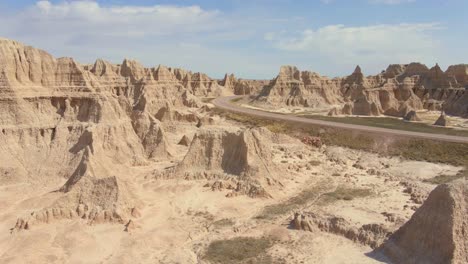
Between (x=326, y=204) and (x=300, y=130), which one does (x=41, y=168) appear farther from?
(x=300, y=130)

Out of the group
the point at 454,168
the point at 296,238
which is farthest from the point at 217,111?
the point at 296,238

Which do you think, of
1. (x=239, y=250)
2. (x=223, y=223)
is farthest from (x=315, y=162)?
(x=239, y=250)

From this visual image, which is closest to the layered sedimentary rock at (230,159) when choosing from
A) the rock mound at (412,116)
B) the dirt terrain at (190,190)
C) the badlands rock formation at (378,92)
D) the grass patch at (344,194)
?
the dirt terrain at (190,190)

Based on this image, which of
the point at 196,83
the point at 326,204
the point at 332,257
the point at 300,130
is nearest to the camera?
the point at 332,257

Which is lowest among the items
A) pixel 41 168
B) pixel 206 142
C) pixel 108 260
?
pixel 108 260

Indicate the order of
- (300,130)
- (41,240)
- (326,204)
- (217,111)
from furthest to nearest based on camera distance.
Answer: (217,111)
(300,130)
(326,204)
(41,240)

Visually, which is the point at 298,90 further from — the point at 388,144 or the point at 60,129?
the point at 60,129
